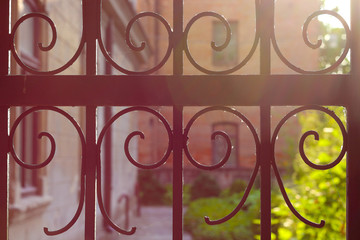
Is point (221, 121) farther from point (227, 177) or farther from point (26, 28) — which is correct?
point (26, 28)

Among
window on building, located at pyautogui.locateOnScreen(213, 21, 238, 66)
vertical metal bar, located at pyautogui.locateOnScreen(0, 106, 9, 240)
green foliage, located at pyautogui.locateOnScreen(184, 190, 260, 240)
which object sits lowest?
green foliage, located at pyautogui.locateOnScreen(184, 190, 260, 240)

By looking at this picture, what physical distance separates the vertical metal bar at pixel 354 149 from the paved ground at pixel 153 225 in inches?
293

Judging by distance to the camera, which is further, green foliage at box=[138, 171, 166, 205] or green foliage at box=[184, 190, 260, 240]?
green foliage at box=[138, 171, 166, 205]

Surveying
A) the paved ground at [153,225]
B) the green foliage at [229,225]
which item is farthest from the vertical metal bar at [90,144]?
the paved ground at [153,225]

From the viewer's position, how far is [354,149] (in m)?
1.63

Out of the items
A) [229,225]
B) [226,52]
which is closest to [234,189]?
[226,52]

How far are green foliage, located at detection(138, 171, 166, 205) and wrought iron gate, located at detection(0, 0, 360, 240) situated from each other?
1661cm

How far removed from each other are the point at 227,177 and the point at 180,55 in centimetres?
1747

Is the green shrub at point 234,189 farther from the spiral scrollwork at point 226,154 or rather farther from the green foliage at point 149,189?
the spiral scrollwork at point 226,154

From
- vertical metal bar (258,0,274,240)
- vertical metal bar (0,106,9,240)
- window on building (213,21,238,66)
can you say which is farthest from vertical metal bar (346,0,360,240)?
window on building (213,21,238,66)

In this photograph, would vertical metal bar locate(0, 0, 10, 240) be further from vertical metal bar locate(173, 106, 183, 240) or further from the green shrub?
the green shrub

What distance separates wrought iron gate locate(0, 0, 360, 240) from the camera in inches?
64.6

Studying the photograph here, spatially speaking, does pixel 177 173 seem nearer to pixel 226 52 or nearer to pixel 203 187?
pixel 203 187

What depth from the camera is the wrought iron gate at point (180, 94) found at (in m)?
1.64
